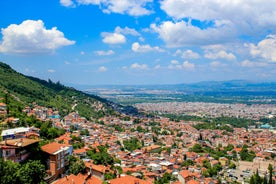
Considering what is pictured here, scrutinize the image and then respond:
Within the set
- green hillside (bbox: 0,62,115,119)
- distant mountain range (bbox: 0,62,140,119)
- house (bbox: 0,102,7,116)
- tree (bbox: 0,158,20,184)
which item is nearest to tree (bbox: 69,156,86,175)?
tree (bbox: 0,158,20,184)

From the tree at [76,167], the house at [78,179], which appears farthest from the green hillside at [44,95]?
the house at [78,179]

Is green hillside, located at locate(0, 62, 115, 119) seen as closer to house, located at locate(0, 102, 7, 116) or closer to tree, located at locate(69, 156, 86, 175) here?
house, located at locate(0, 102, 7, 116)

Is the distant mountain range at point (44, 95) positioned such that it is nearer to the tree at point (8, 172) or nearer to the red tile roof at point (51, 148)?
the red tile roof at point (51, 148)

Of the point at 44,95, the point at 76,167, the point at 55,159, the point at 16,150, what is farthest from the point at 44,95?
the point at 16,150

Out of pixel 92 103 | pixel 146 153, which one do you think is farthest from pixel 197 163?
pixel 92 103

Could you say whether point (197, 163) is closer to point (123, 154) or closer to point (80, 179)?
point (123, 154)

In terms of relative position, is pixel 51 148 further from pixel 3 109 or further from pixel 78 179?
pixel 3 109
